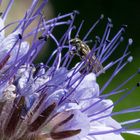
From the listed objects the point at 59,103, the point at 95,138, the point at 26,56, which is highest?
the point at 26,56

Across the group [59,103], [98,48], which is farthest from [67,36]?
[59,103]

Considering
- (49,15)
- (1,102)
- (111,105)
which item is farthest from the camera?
(49,15)

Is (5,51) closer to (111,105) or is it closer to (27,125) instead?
(27,125)

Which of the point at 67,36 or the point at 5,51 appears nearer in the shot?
the point at 5,51

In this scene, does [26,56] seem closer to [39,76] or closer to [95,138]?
[39,76]

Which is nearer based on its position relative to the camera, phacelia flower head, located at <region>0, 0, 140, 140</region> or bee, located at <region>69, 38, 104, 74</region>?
phacelia flower head, located at <region>0, 0, 140, 140</region>

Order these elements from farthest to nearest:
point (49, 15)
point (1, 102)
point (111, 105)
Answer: point (49, 15)
point (111, 105)
point (1, 102)

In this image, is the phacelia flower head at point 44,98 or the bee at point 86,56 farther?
the bee at point 86,56

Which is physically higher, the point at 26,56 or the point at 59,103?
the point at 26,56
